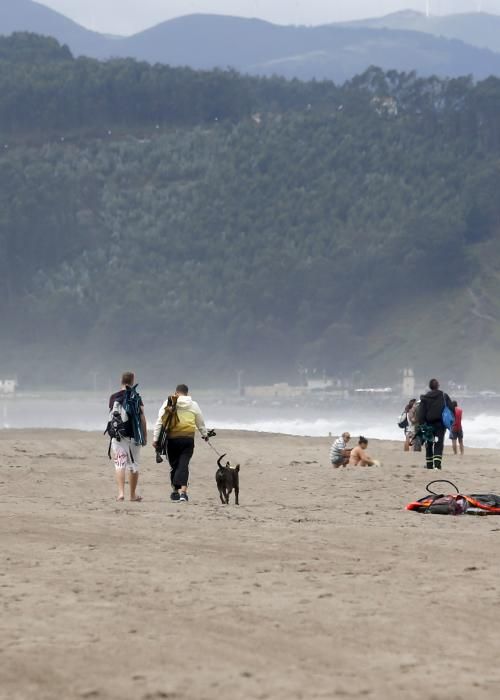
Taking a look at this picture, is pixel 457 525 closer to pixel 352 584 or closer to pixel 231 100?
pixel 352 584

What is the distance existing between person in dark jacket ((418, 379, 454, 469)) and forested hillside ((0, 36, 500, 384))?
92.6m

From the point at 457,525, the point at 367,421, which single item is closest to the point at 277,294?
the point at 367,421

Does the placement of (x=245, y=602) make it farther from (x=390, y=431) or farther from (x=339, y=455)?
(x=390, y=431)

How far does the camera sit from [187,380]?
112688 millimetres

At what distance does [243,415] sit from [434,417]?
68461 mm

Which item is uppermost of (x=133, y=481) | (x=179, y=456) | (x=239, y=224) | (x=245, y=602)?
(x=239, y=224)

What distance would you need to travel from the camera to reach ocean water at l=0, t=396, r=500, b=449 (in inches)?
2643

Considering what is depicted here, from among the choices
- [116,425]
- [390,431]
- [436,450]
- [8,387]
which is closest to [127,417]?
[116,425]

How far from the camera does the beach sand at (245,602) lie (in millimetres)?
6219

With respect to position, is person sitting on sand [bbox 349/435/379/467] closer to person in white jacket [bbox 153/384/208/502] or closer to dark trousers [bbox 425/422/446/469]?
dark trousers [bbox 425/422/446/469]

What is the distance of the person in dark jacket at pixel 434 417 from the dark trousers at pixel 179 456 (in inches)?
202

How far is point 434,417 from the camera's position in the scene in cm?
1927

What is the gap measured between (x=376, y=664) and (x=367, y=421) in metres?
70.7

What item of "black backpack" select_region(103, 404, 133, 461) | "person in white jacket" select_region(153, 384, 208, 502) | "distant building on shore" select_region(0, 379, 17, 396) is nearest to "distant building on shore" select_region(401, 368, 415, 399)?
"distant building on shore" select_region(0, 379, 17, 396)
